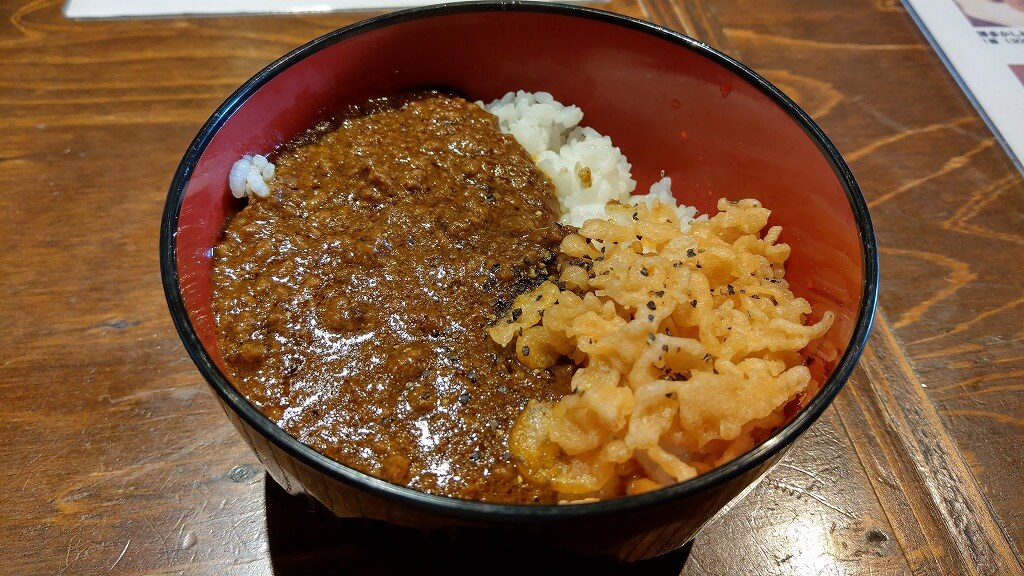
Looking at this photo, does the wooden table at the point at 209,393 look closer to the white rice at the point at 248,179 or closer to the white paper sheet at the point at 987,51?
the white paper sheet at the point at 987,51

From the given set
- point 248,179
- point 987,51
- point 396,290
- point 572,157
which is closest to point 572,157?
point 572,157

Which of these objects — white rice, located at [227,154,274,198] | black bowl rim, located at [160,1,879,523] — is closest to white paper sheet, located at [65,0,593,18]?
black bowl rim, located at [160,1,879,523]

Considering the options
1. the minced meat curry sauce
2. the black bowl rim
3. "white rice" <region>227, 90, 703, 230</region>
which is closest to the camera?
the black bowl rim

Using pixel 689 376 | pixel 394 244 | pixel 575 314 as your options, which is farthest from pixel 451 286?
pixel 689 376

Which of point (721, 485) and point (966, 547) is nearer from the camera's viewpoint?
point (721, 485)

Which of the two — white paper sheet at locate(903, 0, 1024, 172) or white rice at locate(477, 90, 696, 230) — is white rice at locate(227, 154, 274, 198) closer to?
white rice at locate(477, 90, 696, 230)

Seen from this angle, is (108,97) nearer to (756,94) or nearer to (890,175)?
(756,94)

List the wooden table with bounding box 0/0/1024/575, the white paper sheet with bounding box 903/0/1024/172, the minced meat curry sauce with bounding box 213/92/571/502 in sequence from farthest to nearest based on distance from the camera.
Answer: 1. the white paper sheet with bounding box 903/0/1024/172
2. the wooden table with bounding box 0/0/1024/575
3. the minced meat curry sauce with bounding box 213/92/571/502
